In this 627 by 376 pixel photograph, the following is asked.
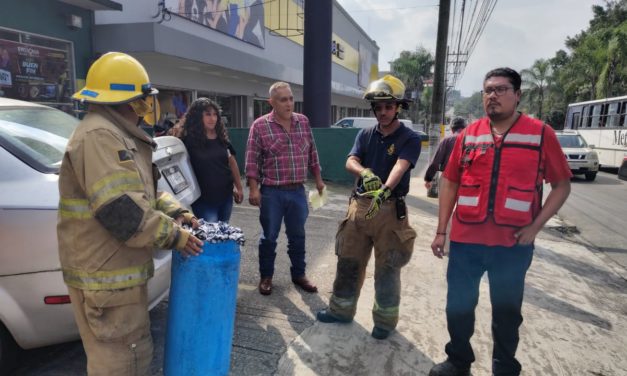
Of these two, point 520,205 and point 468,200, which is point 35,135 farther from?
point 520,205

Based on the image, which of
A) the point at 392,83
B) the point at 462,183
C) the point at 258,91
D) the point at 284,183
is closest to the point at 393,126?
the point at 392,83

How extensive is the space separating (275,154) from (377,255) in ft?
4.06

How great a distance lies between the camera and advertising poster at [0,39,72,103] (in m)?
7.54

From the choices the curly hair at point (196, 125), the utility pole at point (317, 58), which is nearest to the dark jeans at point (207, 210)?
the curly hair at point (196, 125)

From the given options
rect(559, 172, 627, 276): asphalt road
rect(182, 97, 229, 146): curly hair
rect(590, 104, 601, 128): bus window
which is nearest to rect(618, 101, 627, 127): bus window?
rect(590, 104, 601, 128): bus window

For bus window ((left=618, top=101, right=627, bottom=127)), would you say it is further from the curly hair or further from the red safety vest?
the curly hair

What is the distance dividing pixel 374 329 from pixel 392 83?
5.75ft

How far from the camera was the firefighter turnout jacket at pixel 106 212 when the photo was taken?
1.67m

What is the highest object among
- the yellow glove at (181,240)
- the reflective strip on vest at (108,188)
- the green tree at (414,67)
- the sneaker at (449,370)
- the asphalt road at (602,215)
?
the green tree at (414,67)

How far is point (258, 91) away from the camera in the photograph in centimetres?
1775

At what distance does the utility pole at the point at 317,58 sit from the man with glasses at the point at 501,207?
25.0 feet

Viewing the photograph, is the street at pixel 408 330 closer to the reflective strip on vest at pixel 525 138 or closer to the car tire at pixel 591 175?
the reflective strip on vest at pixel 525 138

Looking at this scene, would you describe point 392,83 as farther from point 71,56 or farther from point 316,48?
point 71,56

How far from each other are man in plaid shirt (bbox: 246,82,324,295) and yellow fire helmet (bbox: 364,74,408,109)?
86 cm
